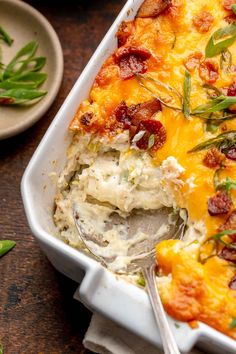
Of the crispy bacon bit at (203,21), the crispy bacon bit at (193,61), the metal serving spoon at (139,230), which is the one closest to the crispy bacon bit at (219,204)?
the metal serving spoon at (139,230)

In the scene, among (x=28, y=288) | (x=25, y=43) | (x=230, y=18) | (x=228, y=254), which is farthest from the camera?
(x=25, y=43)

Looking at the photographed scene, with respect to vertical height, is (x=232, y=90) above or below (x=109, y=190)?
above

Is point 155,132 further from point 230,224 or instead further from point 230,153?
point 230,224

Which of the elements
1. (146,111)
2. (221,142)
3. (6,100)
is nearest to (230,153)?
(221,142)

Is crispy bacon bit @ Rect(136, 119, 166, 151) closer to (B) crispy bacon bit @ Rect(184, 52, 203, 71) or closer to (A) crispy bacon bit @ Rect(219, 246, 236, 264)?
(B) crispy bacon bit @ Rect(184, 52, 203, 71)

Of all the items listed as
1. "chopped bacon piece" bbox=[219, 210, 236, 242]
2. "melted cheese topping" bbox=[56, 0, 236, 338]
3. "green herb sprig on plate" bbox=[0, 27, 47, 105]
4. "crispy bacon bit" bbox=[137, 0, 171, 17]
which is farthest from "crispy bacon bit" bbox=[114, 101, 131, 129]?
"green herb sprig on plate" bbox=[0, 27, 47, 105]

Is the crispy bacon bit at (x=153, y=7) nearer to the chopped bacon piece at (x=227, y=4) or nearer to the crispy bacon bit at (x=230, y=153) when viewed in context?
the chopped bacon piece at (x=227, y=4)
